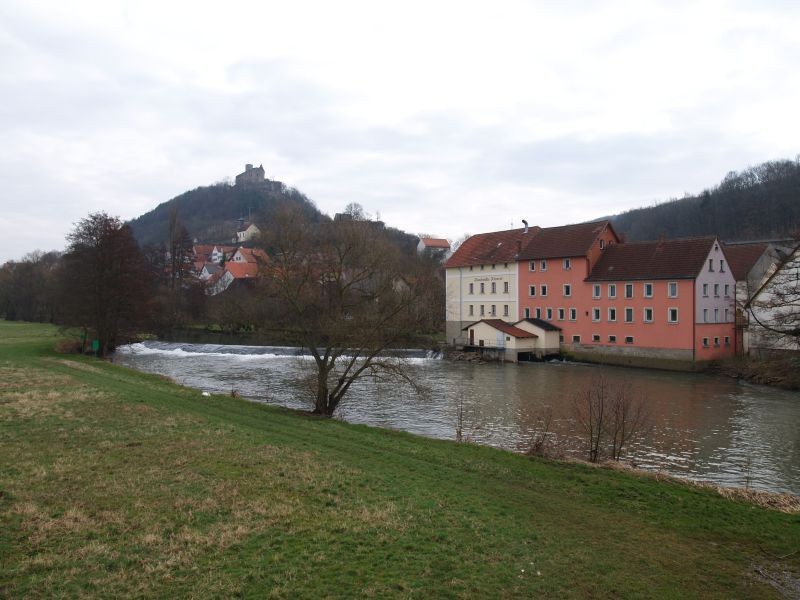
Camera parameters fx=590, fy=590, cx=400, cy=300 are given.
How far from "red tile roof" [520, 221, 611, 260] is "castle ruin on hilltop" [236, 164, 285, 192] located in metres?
137

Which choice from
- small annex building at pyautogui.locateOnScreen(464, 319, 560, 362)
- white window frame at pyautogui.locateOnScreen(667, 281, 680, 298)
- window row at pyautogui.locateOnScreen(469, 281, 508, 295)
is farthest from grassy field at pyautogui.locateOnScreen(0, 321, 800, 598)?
window row at pyautogui.locateOnScreen(469, 281, 508, 295)

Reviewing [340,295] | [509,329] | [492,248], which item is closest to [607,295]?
[509,329]

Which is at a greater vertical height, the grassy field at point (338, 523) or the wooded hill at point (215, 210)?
the wooded hill at point (215, 210)

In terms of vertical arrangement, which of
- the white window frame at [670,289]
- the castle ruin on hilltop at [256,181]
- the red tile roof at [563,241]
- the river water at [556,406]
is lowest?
the river water at [556,406]

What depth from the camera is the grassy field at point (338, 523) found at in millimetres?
6863

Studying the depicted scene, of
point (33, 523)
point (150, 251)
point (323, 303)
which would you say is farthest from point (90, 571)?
point (150, 251)

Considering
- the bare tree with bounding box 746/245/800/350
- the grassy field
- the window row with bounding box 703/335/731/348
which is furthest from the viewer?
the window row with bounding box 703/335/731/348

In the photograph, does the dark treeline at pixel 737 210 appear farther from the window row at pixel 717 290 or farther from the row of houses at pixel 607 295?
the window row at pixel 717 290

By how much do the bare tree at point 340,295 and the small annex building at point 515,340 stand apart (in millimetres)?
28754

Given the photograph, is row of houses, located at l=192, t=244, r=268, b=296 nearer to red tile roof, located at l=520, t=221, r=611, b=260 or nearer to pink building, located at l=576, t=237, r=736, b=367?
red tile roof, located at l=520, t=221, r=611, b=260

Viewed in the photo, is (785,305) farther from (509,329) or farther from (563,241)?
(563,241)

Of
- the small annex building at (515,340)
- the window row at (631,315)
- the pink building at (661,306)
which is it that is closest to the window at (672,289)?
the pink building at (661,306)

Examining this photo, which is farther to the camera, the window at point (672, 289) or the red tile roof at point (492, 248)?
the red tile roof at point (492, 248)

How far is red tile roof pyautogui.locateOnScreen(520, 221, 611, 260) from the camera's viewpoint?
5041 cm
